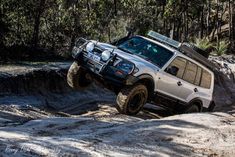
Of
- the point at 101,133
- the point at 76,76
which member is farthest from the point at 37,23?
the point at 101,133

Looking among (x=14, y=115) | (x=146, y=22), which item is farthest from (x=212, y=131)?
(x=146, y=22)

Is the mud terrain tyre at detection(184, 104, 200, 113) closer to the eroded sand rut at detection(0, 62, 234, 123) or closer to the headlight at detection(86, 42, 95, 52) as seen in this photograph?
the eroded sand rut at detection(0, 62, 234, 123)

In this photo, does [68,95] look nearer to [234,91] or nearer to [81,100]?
[81,100]

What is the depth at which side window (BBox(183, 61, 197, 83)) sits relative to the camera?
37.0 feet

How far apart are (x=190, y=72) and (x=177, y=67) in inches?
28.0

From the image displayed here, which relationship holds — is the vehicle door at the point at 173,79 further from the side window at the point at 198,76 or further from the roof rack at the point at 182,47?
the side window at the point at 198,76

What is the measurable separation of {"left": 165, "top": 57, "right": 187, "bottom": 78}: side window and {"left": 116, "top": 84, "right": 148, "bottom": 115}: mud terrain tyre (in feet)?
2.96

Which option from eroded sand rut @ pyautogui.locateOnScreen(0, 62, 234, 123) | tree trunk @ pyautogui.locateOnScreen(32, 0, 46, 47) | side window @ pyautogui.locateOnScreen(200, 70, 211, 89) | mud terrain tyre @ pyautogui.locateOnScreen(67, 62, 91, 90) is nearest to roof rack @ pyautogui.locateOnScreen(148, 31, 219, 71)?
side window @ pyautogui.locateOnScreen(200, 70, 211, 89)

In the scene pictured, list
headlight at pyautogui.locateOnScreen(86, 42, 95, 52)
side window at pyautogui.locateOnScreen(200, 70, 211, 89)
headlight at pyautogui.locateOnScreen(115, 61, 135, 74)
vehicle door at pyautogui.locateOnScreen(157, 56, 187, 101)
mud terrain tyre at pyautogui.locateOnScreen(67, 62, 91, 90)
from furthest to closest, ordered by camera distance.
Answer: side window at pyautogui.locateOnScreen(200, 70, 211, 89)
mud terrain tyre at pyautogui.locateOnScreen(67, 62, 91, 90)
vehicle door at pyautogui.locateOnScreen(157, 56, 187, 101)
headlight at pyautogui.locateOnScreen(86, 42, 95, 52)
headlight at pyautogui.locateOnScreen(115, 61, 135, 74)

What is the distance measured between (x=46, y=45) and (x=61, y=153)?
1356cm

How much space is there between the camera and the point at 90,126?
7387mm

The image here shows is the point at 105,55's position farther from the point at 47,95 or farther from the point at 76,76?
the point at 47,95

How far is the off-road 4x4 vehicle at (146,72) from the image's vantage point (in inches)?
383

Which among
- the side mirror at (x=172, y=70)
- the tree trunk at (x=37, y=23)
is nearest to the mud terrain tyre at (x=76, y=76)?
the side mirror at (x=172, y=70)
